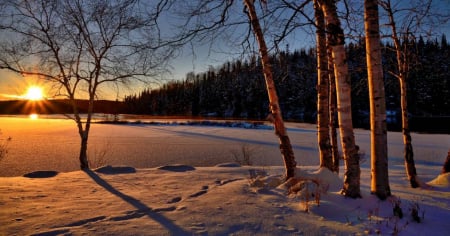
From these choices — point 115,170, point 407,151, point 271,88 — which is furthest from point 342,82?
point 115,170

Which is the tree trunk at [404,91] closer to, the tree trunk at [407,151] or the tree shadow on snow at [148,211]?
the tree trunk at [407,151]

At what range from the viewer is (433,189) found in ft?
18.3

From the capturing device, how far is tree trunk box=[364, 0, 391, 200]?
12.5 feet

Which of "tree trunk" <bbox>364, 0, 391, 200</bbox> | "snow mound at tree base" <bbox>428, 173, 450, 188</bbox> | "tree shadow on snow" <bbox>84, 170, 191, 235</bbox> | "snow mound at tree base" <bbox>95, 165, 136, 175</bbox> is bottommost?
"snow mound at tree base" <bbox>428, 173, 450, 188</bbox>

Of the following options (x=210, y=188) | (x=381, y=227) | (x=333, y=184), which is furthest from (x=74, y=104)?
(x=381, y=227)

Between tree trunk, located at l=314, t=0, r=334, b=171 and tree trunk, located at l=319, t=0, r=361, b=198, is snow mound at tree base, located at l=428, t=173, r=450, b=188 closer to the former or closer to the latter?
tree trunk, located at l=314, t=0, r=334, b=171

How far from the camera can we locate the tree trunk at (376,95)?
3.81m

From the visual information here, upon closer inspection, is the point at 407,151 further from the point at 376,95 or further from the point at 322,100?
the point at 376,95

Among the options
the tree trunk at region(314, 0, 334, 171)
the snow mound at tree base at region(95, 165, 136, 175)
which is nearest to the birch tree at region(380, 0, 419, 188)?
the tree trunk at region(314, 0, 334, 171)

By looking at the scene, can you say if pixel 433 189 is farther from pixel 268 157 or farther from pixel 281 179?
pixel 268 157

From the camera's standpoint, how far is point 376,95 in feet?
12.5

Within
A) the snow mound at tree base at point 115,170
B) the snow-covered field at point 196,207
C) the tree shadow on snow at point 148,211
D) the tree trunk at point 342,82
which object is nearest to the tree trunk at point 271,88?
the snow-covered field at point 196,207

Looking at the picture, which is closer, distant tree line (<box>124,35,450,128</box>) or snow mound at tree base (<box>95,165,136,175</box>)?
snow mound at tree base (<box>95,165,136,175</box>)

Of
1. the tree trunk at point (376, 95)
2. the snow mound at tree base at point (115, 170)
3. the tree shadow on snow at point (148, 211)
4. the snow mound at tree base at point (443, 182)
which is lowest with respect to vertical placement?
the snow mound at tree base at point (443, 182)
